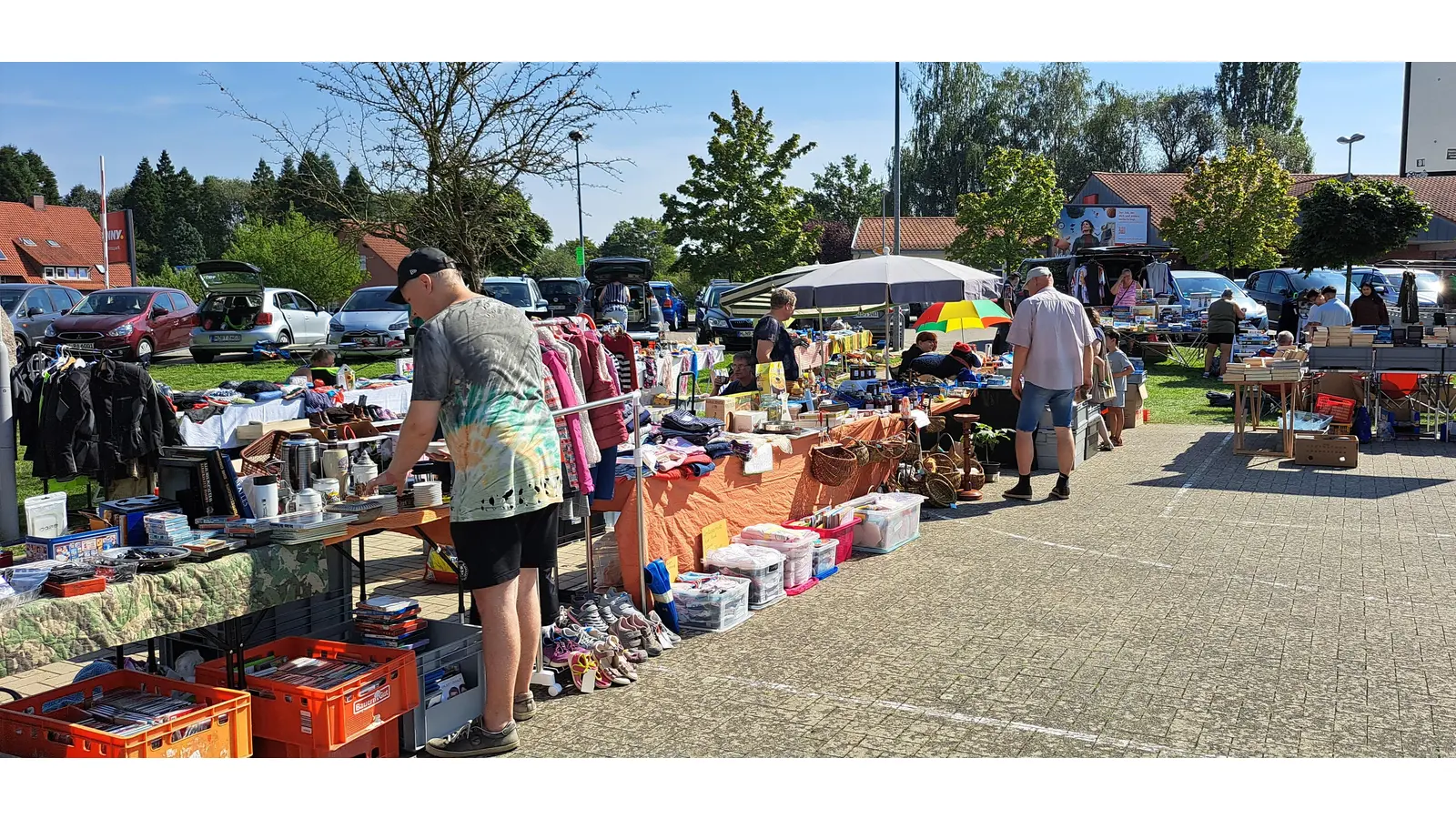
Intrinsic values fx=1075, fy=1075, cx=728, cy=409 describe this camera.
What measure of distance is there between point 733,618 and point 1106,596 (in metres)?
2.24

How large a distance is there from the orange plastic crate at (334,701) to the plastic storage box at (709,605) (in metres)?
1.88

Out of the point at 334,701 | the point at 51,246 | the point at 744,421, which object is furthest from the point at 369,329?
the point at 51,246

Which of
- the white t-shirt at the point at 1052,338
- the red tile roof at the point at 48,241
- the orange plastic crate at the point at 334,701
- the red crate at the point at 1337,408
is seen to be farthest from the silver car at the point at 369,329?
the red tile roof at the point at 48,241

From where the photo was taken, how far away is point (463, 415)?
4055 millimetres

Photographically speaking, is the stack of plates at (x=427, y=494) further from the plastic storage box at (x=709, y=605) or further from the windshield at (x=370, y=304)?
the windshield at (x=370, y=304)

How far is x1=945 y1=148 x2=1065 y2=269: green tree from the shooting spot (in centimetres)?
3816

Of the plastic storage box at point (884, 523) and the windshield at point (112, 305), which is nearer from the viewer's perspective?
the plastic storage box at point (884, 523)

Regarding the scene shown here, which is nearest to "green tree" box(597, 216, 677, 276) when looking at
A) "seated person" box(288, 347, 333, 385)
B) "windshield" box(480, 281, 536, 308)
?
"windshield" box(480, 281, 536, 308)

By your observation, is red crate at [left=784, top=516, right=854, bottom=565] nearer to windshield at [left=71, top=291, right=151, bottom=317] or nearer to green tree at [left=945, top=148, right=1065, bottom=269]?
windshield at [left=71, top=291, right=151, bottom=317]

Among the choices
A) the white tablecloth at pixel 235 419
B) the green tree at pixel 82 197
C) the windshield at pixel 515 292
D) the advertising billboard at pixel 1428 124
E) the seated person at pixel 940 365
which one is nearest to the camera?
the white tablecloth at pixel 235 419

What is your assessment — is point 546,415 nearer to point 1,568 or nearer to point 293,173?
point 1,568

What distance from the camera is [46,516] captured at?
4.16 metres

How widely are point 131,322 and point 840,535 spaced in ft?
56.1

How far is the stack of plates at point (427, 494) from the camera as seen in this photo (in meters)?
4.45
